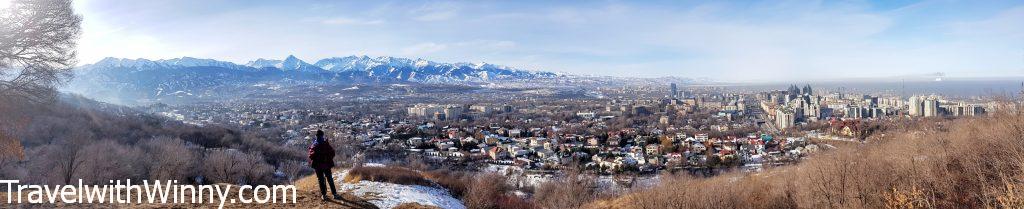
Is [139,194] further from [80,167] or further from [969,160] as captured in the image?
[969,160]

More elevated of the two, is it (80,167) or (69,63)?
(69,63)

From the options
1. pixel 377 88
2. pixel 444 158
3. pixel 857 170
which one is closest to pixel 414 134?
pixel 444 158

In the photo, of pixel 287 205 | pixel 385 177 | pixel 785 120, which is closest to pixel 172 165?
pixel 385 177

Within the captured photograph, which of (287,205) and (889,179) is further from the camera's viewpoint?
(889,179)

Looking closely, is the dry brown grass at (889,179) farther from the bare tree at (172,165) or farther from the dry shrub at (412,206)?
the bare tree at (172,165)

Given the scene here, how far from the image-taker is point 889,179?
15.9 meters

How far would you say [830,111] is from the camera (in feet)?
233

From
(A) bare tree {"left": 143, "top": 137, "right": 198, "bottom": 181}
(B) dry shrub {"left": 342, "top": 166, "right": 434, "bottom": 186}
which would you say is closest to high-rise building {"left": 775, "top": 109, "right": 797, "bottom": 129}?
(B) dry shrub {"left": 342, "top": 166, "right": 434, "bottom": 186}

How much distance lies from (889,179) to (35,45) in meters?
19.4

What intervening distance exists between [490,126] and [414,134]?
470 inches

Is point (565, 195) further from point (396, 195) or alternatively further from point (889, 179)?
point (396, 195)

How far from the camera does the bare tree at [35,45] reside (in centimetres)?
930

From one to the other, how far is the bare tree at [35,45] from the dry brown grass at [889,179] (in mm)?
13116

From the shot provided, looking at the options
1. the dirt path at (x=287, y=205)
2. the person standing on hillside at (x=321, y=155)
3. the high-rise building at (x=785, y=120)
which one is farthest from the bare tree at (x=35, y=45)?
the high-rise building at (x=785, y=120)
